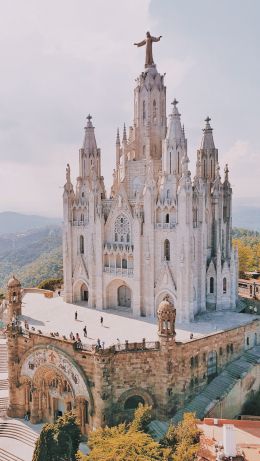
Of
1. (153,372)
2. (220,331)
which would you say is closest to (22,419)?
(153,372)

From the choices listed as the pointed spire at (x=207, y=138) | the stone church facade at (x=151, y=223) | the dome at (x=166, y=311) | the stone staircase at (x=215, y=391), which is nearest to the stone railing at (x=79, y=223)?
the stone church facade at (x=151, y=223)

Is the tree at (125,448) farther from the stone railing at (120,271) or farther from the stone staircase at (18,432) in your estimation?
the stone railing at (120,271)

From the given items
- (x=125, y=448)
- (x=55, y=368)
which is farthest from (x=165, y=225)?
(x=125, y=448)

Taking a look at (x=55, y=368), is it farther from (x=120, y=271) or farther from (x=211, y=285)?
(x=211, y=285)

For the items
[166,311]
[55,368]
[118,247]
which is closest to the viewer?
[166,311]

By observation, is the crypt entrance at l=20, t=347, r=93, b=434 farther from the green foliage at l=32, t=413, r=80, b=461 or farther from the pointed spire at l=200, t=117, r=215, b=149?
the pointed spire at l=200, t=117, r=215, b=149

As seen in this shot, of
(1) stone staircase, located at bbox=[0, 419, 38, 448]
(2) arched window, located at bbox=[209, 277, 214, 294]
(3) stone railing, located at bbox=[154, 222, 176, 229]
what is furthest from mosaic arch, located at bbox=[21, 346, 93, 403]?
(2) arched window, located at bbox=[209, 277, 214, 294]

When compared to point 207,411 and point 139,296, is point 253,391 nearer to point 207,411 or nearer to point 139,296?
point 207,411
